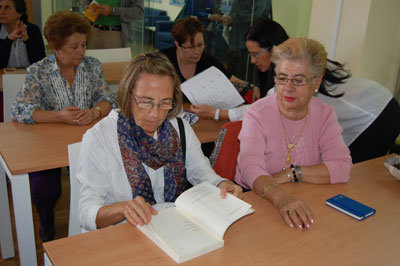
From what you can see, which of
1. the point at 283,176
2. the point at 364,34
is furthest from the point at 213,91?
the point at 364,34

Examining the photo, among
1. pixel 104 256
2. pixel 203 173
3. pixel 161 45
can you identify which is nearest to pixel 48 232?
pixel 203 173

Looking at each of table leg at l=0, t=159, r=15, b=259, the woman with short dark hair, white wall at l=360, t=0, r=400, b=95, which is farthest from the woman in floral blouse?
white wall at l=360, t=0, r=400, b=95

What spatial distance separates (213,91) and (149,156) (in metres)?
1.25

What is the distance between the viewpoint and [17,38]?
12.0 ft

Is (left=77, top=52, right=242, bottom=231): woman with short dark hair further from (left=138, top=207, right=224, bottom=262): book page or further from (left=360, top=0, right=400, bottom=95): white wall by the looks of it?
(left=360, top=0, right=400, bottom=95): white wall

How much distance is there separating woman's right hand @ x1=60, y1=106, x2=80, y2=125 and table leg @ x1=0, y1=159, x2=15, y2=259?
467 millimetres

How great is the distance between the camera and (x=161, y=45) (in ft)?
16.9

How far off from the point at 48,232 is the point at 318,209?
5.77 ft

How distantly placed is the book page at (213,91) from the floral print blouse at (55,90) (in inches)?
22.7

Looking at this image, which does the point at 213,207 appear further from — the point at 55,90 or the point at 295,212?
the point at 55,90

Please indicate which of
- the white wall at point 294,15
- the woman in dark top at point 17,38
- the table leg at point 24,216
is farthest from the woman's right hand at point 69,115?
the white wall at point 294,15

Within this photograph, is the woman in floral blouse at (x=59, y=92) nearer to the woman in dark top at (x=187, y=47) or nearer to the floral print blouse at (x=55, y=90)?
the floral print blouse at (x=55, y=90)

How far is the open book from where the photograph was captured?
128 cm

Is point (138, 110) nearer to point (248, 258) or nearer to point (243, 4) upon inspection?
point (248, 258)
